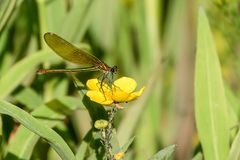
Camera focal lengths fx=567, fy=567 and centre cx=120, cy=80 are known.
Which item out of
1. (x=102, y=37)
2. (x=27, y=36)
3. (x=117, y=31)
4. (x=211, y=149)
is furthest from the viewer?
(x=117, y=31)

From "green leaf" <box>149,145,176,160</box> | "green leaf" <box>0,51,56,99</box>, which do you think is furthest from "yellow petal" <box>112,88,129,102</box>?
"green leaf" <box>0,51,56,99</box>

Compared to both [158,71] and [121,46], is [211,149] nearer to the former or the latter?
[158,71]

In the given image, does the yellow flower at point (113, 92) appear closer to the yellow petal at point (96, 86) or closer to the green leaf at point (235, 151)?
the yellow petal at point (96, 86)

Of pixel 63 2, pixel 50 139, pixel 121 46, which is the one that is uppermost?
pixel 63 2

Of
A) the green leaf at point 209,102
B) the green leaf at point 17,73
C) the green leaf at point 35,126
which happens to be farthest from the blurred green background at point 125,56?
the green leaf at point 35,126

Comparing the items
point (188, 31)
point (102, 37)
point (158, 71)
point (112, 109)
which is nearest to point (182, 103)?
point (188, 31)

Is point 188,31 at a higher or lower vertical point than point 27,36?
lower

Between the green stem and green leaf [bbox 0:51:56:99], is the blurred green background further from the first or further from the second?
the green stem

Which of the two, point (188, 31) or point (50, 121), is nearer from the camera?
point (50, 121)
